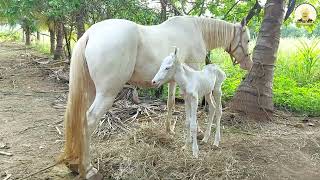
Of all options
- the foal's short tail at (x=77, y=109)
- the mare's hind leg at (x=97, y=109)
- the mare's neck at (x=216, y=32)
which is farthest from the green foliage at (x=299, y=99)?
the foal's short tail at (x=77, y=109)

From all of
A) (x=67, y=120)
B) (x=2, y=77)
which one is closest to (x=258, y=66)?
(x=67, y=120)

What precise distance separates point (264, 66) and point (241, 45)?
992 millimetres

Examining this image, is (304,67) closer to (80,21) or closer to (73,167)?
(80,21)

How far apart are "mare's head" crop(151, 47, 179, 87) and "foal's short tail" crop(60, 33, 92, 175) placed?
68 cm

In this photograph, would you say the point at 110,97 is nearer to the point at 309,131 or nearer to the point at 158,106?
the point at 158,106

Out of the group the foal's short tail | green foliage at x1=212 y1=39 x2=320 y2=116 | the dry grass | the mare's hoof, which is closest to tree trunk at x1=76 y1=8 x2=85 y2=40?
green foliage at x1=212 y1=39 x2=320 y2=116

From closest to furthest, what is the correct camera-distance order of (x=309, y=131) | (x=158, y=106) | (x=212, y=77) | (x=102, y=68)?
(x=102, y=68) < (x=212, y=77) < (x=309, y=131) < (x=158, y=106)

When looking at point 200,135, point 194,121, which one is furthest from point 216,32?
point 194,121

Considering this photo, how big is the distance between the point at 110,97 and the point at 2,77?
6841mm

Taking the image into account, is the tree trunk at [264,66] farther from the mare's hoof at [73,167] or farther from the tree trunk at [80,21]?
the tree trunk at [80,21]

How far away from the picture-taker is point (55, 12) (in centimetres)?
757

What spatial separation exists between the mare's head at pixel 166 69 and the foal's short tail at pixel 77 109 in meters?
0.68

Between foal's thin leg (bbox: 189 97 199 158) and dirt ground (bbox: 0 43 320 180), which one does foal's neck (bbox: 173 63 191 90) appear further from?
dirt ground (bbox: 0 43 320 180)

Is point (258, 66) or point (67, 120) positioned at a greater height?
point (258, 66)
